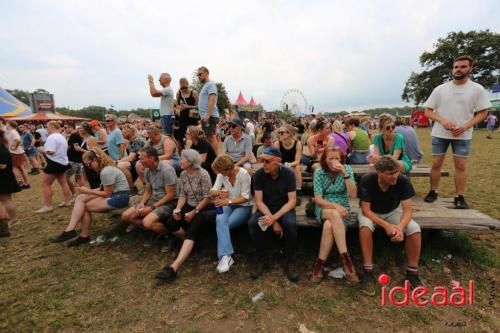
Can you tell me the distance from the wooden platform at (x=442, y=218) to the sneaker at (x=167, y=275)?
5.70 feet

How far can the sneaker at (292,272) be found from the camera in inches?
120

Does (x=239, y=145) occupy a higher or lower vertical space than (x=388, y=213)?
higher

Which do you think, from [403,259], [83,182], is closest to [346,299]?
[403,259]

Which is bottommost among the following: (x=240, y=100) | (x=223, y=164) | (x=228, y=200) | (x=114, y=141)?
(x=228, y=200)

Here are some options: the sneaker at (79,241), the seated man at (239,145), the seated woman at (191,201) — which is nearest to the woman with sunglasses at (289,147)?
the seated man at (239,145)

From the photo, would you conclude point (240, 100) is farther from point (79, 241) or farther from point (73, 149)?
point (79, 241)

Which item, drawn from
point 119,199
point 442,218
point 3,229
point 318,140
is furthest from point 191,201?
point 3,229

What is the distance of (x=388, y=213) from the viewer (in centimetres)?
304

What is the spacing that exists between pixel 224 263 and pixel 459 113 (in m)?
3.87

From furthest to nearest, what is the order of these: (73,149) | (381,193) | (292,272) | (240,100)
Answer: (240,100) → (73,149) → (292,272) → (381,193)

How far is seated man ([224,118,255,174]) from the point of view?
16.3 ft
